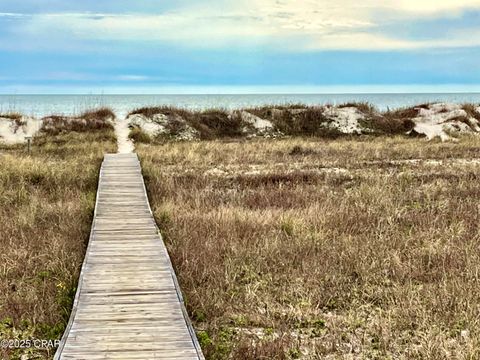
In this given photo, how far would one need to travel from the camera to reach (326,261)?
8.05 m

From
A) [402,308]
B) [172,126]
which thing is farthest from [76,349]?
[172,126]

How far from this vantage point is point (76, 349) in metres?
4.67

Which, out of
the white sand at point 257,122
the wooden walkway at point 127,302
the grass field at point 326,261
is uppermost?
the white sand at point 257,122

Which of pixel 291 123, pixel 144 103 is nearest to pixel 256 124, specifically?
pixel 291 123

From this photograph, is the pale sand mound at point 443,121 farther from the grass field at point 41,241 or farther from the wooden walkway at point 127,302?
the wooden walkway at point 127,302

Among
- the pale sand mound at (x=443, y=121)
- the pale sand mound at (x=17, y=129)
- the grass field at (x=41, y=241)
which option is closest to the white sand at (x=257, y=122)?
the pale sand mound at (x=443, y=121)

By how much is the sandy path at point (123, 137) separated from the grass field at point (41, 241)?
13.2 ft

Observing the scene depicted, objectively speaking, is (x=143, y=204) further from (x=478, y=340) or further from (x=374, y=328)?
(x=478, y=340)

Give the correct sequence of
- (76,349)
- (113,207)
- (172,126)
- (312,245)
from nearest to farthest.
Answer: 1. (76,349)
2. (312,245)
3. (113,207)
4. (172,126)

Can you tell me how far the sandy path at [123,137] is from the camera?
22589 millimetres

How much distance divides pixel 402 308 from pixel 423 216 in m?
4.61

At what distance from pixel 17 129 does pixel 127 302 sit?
22.4m

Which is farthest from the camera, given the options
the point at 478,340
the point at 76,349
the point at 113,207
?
the point at 113,207

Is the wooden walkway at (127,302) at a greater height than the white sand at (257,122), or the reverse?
the white sand at (257,122)
